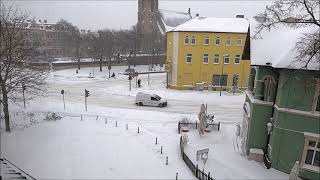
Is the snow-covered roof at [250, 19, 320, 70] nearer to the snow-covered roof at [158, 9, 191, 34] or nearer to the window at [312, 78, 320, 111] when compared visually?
the window at [312, 78, 320, 111]

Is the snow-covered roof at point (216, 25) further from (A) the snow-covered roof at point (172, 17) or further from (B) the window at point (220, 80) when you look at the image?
(A) the snow-covered roof at point (172, 17)

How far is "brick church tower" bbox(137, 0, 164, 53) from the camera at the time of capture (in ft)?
274

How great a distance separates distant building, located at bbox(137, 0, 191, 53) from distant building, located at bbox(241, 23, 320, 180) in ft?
A: 207

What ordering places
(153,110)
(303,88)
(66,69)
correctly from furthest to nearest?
1. (66,69)
2. (153,110)
3. (303,88)

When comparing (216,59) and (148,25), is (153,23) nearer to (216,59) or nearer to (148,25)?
(148,25)

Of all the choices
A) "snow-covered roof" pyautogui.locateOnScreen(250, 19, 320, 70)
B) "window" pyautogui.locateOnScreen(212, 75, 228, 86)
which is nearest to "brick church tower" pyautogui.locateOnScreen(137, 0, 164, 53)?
"window" pyautogui.locateOnScreen(212, 75, 228, 86)

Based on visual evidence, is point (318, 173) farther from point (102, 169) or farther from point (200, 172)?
point (102, 169)

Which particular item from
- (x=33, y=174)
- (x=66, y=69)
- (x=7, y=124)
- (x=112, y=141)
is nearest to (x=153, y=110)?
(x=112, y=141)

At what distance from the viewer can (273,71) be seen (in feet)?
56.1

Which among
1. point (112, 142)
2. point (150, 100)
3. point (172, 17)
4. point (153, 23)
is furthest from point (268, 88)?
point (153, 23)

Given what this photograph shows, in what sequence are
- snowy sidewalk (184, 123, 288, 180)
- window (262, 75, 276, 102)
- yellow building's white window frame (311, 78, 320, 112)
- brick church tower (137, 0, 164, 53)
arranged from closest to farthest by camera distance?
1. yellow building's white window frame (311, 78, 320, 112)
2. snowy sidewalk (184, 123, 288, 180)
3. window (262, 75, 276, 102)
4. brick church tower (137, 0, 164, 53)

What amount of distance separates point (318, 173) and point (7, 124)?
2025cm

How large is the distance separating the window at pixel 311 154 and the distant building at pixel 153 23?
65726 mm

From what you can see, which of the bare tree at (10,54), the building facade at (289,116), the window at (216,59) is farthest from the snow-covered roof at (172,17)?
the building facade at (289,116)
